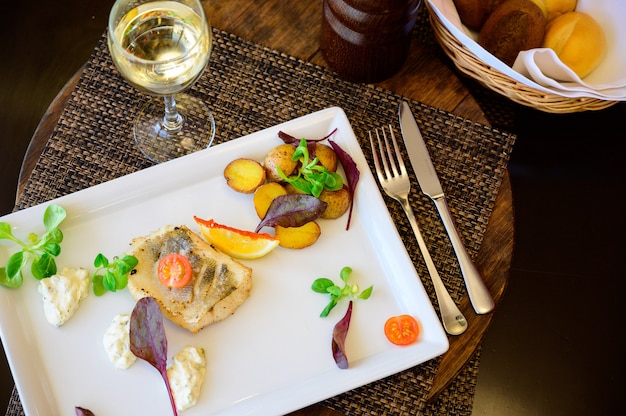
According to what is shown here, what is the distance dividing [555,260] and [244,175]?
0.91 metres

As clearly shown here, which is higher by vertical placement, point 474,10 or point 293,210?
point 474,10

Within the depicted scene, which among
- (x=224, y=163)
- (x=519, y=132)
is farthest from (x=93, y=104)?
(x=519, y=132)

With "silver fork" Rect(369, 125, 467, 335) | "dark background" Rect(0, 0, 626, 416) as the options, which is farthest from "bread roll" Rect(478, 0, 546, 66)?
"silver fork" Rect(369, 125, 467, 335)

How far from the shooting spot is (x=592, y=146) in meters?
1.91

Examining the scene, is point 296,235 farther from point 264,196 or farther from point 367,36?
point 367,36

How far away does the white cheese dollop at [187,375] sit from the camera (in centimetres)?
131

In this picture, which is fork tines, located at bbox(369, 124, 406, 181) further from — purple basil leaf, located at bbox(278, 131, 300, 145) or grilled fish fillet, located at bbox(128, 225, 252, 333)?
grilled fish fillet, located at bbox(128, 225, 252, 333)

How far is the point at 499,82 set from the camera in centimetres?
162

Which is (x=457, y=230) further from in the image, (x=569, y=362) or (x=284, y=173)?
(x=569, y=362)

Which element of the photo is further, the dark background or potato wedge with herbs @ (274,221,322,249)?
the dark background

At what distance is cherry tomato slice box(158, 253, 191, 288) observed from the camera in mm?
1352

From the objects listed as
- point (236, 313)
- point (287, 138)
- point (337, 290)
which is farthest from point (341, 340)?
point (287, 138)

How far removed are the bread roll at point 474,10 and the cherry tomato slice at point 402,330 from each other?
0.77 metres

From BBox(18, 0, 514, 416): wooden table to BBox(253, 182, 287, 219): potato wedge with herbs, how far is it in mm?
402
